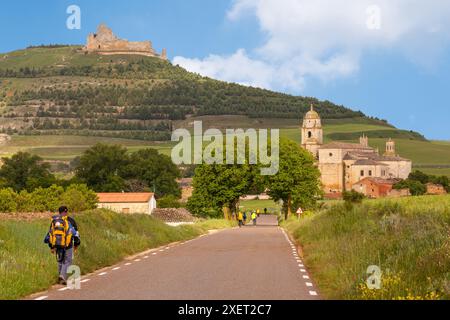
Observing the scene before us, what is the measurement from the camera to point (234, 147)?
84750 mm

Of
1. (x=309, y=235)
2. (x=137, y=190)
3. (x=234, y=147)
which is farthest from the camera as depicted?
(x=137, y=190)

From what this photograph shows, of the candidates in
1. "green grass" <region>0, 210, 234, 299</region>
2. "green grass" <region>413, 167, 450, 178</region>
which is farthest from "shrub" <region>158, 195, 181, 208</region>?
"green grass" <region>0, 210, 234, 299</region>

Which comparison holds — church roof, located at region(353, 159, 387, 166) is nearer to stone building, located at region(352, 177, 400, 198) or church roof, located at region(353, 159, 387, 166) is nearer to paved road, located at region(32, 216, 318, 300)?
stone building, located at region(352, 177, 400, 198)

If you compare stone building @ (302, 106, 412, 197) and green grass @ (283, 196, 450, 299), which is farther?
stone building @ (302, 106, 412, 197)

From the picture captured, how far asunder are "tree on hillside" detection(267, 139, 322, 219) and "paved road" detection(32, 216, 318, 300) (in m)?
60.7

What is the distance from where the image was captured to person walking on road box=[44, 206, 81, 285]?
16.3 metres

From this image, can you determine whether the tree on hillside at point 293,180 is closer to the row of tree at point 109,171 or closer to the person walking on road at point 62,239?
the row of tree at point 109,171

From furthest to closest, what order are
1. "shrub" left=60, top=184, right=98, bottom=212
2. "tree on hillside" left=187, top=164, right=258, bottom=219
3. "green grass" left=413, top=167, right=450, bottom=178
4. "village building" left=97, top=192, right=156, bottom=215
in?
"green grass" left=413, top=167, right=450, bottom=178 < "village building" left=97, top=192, right=156, bottom=215 < "shrub" left=60, top=184, right=98, bottom=212 < "tree on hillside" left=187, top=164, right=258, bottom=219

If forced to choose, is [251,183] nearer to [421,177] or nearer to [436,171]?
[421,177]

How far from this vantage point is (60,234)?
16.3m

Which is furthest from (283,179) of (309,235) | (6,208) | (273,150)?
(309,235)

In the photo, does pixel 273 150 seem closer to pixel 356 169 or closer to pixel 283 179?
pixel 283 179

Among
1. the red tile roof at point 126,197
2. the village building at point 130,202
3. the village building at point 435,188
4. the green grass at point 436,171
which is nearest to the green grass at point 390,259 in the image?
the village building at point 130,202
